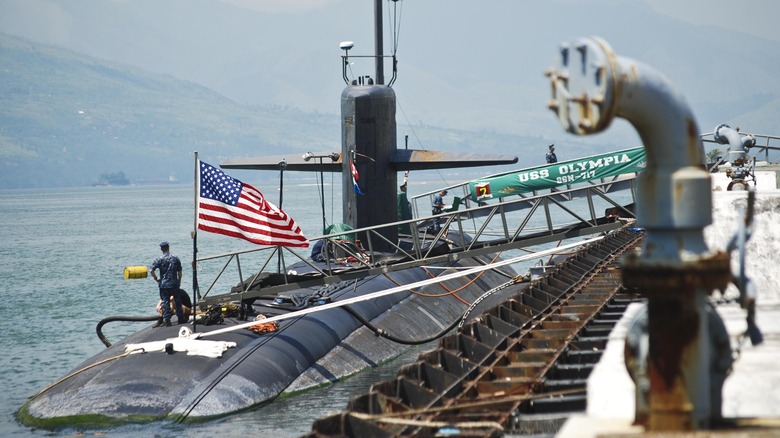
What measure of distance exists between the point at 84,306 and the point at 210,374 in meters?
23.9

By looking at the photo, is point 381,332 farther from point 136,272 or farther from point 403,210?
point 403,210

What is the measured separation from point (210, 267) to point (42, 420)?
1462 inches

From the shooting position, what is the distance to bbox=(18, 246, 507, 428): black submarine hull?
619 inches

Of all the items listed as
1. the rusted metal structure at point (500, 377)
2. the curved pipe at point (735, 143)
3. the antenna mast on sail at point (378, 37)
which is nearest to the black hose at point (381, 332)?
the rusted metal structure at point (500, 377)

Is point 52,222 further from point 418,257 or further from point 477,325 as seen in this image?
point 477,325

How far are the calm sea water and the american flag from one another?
8.80 feet

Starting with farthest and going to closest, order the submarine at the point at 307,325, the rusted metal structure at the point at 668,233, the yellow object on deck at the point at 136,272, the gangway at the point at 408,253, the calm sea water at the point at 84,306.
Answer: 1. the gangway at the point at 408,253
2. the yellow object on deck at the point at 136,272
3. the calm sea water at the point at 84,306
4. the submarine at the point at 307,325
5. the rusted metal structure at the point at 668,233

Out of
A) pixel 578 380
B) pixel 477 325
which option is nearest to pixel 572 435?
pixel 578 380

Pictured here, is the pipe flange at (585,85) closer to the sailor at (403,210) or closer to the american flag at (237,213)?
the american flag at (237,213)

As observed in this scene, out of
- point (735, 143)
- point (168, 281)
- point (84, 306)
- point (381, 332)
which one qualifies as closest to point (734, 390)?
point (735, 143)

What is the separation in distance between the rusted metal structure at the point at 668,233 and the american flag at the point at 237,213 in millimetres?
12477

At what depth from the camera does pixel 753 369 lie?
6.57m

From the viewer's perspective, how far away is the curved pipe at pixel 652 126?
197 inches

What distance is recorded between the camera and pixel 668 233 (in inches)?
209
